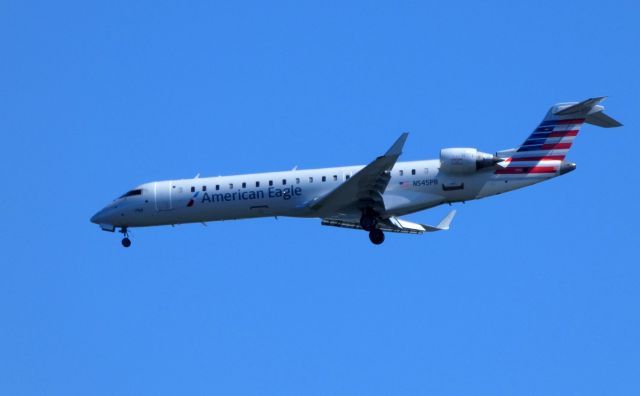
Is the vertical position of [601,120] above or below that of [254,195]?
above

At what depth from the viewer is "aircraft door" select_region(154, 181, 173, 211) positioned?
4747 centimetres

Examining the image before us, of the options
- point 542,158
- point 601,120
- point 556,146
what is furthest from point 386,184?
point 601,120

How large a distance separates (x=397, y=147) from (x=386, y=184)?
2227mm

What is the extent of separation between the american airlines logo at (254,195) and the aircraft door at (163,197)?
4.18ft

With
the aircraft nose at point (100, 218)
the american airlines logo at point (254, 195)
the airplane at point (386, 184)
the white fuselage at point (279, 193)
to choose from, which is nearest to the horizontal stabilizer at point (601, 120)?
the airplane at point (386, 184)

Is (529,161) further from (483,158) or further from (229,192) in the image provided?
(229,192)

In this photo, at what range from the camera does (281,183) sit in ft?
152

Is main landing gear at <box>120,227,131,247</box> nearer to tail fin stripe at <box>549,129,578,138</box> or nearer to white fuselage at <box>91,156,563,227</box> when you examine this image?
white fuselage at <box>91,156,563,227</box>

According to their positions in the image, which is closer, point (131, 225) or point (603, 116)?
point (603, 116)

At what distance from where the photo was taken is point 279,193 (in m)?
46.2

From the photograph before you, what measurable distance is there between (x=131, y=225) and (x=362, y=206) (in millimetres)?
8696

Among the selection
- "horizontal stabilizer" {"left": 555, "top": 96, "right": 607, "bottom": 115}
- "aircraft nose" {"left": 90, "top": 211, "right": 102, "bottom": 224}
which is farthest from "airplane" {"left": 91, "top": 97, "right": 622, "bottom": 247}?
"aircraft nose" {"left": 90, "top": 211, "right": 102, "bottom": 224}

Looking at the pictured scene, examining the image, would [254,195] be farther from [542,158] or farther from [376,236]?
[542,158]

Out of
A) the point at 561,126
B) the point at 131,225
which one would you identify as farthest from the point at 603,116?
the point at 131,225
